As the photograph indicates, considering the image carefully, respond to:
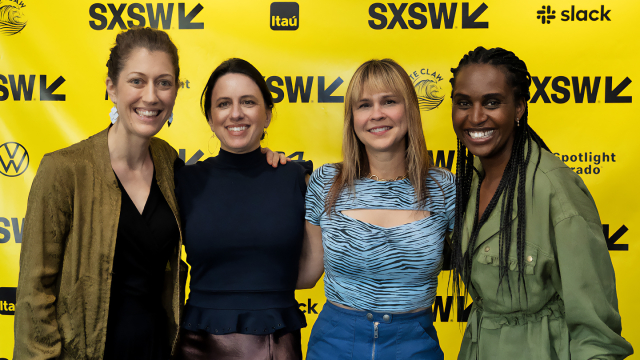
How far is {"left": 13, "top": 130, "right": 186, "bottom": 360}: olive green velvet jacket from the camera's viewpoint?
137 centimetres

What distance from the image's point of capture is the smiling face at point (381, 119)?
1.56 meters

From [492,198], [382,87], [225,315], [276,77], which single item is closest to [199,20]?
[276,77]

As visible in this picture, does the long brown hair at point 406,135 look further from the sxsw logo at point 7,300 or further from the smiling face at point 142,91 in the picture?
the sxsw logo at point 7,300

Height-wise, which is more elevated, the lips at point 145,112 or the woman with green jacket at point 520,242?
the lips at point 145,112

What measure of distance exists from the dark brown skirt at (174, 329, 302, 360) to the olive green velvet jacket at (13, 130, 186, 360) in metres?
0.27

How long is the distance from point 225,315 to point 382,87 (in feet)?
3.03

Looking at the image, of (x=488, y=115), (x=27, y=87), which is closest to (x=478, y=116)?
(x=488, y=115)

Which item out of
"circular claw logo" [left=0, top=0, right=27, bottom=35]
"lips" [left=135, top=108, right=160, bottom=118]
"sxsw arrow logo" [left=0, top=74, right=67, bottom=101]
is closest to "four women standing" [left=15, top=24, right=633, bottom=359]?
"lips" [left=135, top=108, right=160, bottom=118]

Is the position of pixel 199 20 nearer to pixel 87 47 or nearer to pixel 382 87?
pixel 87 47

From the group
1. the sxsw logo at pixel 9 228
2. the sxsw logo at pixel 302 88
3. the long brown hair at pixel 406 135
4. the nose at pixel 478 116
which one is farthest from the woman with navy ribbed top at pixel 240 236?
the sxsw logo at pixel 9 228

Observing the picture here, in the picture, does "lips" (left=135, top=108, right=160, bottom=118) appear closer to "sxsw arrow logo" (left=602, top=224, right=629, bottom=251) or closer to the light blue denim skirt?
the light blue denim skirt

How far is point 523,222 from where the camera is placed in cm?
135

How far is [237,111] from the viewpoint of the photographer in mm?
1708

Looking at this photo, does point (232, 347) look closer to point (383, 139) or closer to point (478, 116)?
point (383, 139)
